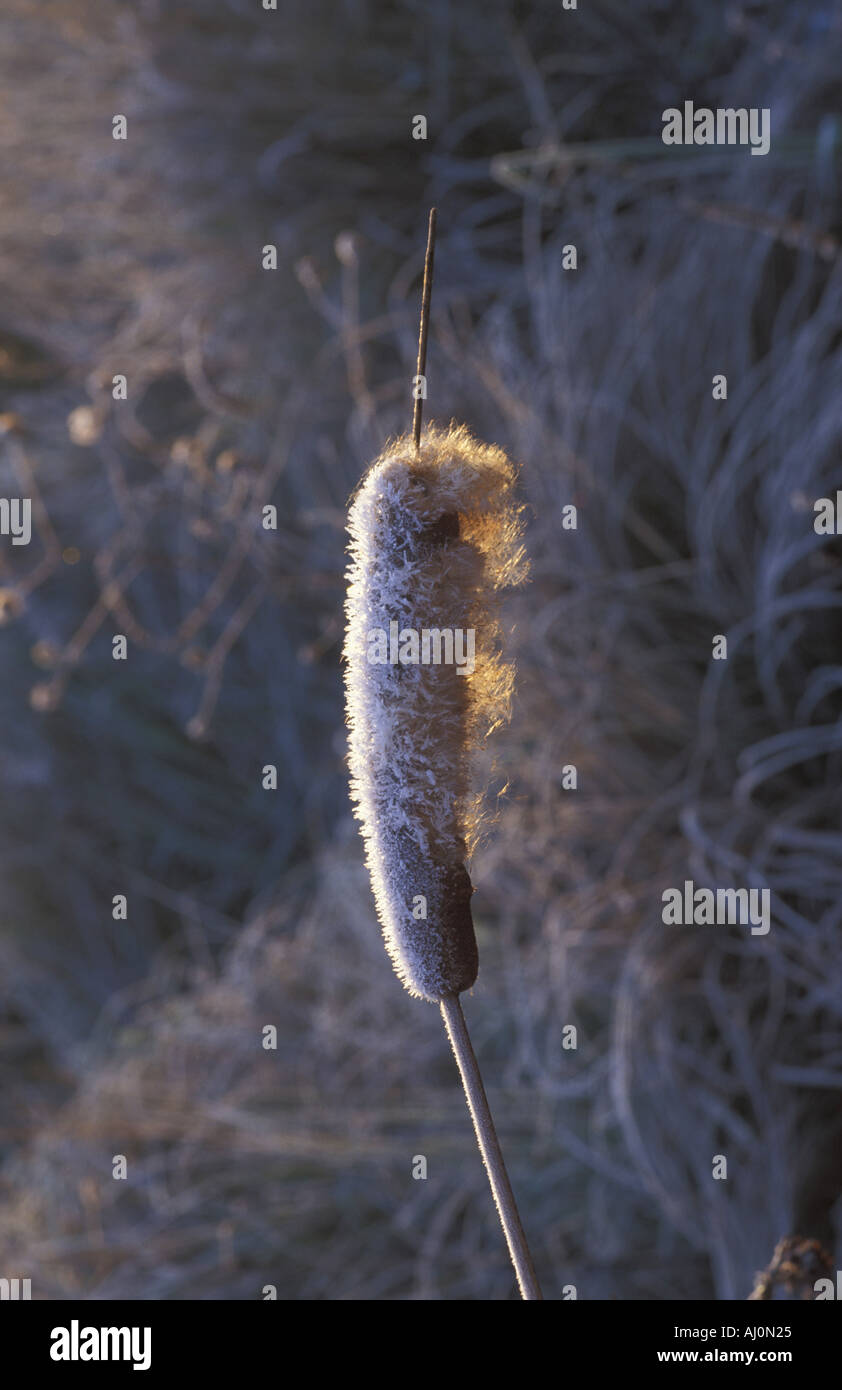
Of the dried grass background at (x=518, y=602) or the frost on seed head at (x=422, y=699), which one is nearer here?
the frost on seed head at (x=422, y=699)

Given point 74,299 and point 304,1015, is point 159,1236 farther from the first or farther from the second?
point 74,299

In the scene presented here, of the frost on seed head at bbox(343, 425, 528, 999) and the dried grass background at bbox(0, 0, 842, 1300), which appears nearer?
the frost on seed head at bbox(343, 425, 528, 999)

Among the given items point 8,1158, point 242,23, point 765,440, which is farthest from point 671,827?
point 8,1158

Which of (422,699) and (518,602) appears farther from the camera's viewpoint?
(518,602)

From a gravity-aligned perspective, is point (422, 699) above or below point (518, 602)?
below
